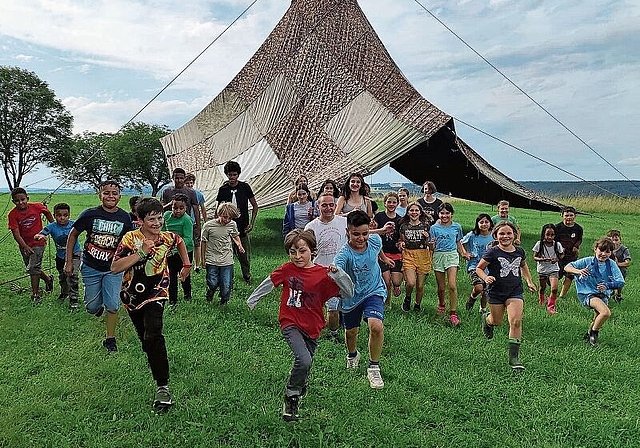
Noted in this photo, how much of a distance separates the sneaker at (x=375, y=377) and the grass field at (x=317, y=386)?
74 millimetres

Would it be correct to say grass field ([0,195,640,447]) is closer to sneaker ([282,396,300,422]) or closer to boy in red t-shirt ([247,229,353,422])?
sneaker ([282,396,300,422])

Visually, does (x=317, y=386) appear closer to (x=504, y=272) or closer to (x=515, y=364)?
(x=515, y=364)

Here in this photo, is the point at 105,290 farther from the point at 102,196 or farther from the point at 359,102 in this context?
the point at 359,102

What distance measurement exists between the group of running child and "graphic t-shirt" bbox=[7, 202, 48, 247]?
0.5 inches

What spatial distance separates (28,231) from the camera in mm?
6445

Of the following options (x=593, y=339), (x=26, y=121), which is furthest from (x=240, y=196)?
(x=26, y=121)

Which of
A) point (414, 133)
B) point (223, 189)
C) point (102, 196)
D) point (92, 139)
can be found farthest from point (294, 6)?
point (92, 139)

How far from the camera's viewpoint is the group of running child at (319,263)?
3676 mm

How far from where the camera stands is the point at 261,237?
1203 centimetres

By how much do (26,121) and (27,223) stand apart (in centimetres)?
2787

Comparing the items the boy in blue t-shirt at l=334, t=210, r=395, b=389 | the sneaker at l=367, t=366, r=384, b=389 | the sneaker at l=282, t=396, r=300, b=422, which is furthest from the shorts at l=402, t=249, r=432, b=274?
the sneaker at l=282, t=396, r=300, b=422

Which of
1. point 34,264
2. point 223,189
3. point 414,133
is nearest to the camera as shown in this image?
point 34,264

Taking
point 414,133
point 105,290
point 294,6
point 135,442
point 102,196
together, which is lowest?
point 135,442

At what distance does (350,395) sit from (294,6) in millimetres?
10399
